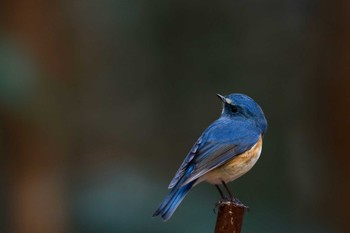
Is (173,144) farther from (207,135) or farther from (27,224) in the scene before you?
(207,135)

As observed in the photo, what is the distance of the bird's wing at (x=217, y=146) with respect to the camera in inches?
133

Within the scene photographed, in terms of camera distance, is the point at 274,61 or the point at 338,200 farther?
the point at 274,61

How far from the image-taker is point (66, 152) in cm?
620

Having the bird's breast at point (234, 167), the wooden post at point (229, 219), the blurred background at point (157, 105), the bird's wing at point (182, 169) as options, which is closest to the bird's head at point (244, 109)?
the bird's breast at point (234, 167)

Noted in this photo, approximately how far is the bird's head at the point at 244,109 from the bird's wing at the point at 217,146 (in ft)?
0.17

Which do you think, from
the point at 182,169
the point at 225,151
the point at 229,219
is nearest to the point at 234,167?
the point at 225,151

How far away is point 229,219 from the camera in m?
2.81

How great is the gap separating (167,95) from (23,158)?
1.78m

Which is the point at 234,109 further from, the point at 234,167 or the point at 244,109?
the point at 234,167

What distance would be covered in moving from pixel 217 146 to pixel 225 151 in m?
0.05

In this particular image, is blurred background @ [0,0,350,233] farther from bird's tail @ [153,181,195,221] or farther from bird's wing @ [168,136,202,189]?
bird's tail @ [153,181,195,221]

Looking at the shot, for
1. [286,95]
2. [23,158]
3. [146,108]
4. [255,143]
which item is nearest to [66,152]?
[23,158]

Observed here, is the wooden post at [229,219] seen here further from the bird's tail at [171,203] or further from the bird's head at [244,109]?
the bird's head at [244,109]

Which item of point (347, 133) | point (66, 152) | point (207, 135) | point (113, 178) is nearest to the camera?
point (207, 135)
